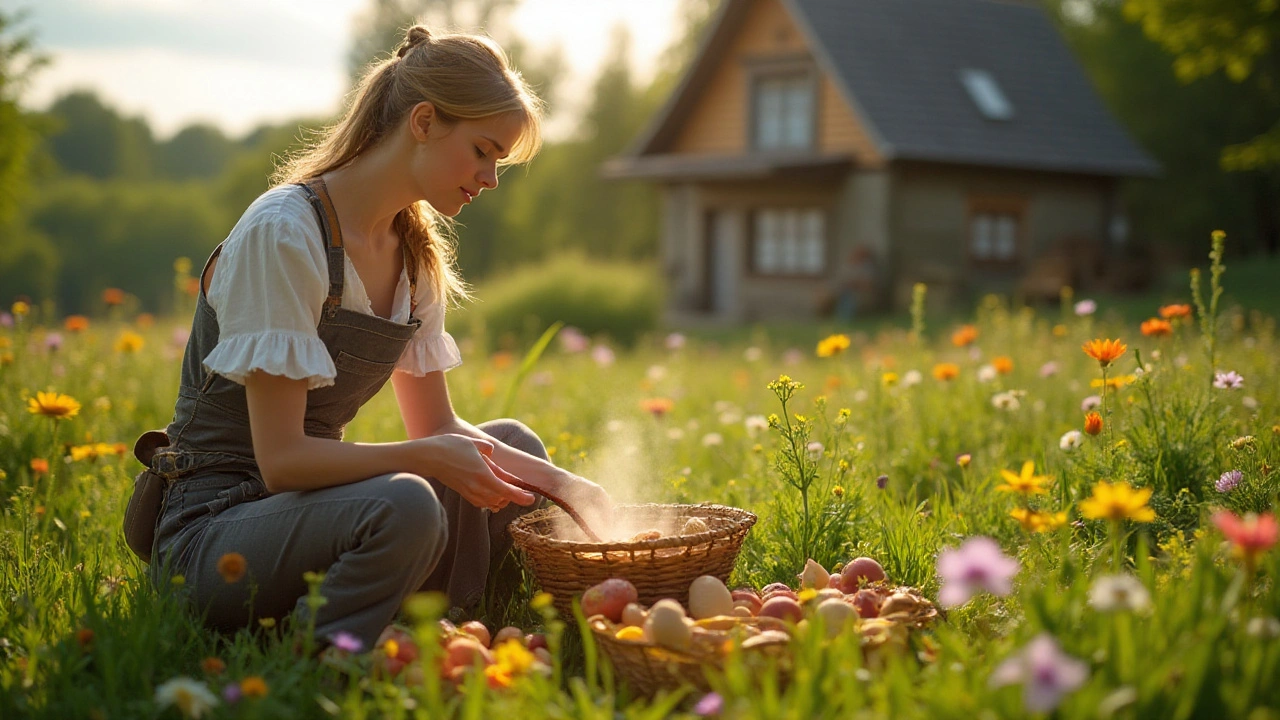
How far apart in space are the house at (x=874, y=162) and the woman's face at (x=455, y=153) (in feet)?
43.1

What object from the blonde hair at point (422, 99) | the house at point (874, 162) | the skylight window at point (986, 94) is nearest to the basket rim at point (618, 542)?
the blonde hair at point (422, 99)

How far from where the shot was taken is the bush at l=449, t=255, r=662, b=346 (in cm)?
1396

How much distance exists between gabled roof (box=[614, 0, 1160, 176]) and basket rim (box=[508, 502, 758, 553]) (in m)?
13.0

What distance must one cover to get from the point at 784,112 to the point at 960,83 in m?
2.71

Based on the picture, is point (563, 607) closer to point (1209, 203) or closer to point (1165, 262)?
point (1165, 262)

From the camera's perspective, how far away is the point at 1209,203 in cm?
2614

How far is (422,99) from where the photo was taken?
8.74 feet

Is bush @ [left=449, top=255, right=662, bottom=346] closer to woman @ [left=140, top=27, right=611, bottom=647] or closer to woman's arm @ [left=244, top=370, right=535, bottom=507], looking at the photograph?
woman @ [left=140, top=27, right=611, bottom=647]

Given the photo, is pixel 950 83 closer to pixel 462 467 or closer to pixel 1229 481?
pixel 1229 481

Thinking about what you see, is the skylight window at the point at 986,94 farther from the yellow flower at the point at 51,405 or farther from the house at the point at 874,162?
the yellow flower at the point at 51,405

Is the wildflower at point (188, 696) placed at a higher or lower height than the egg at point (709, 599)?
higher

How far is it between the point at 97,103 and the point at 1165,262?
47903 mm

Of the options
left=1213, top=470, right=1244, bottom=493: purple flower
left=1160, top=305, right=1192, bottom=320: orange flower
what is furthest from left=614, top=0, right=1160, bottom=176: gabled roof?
left=1213, top=470, right=1244, bottom=493: purple flower

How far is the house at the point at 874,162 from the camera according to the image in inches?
645
